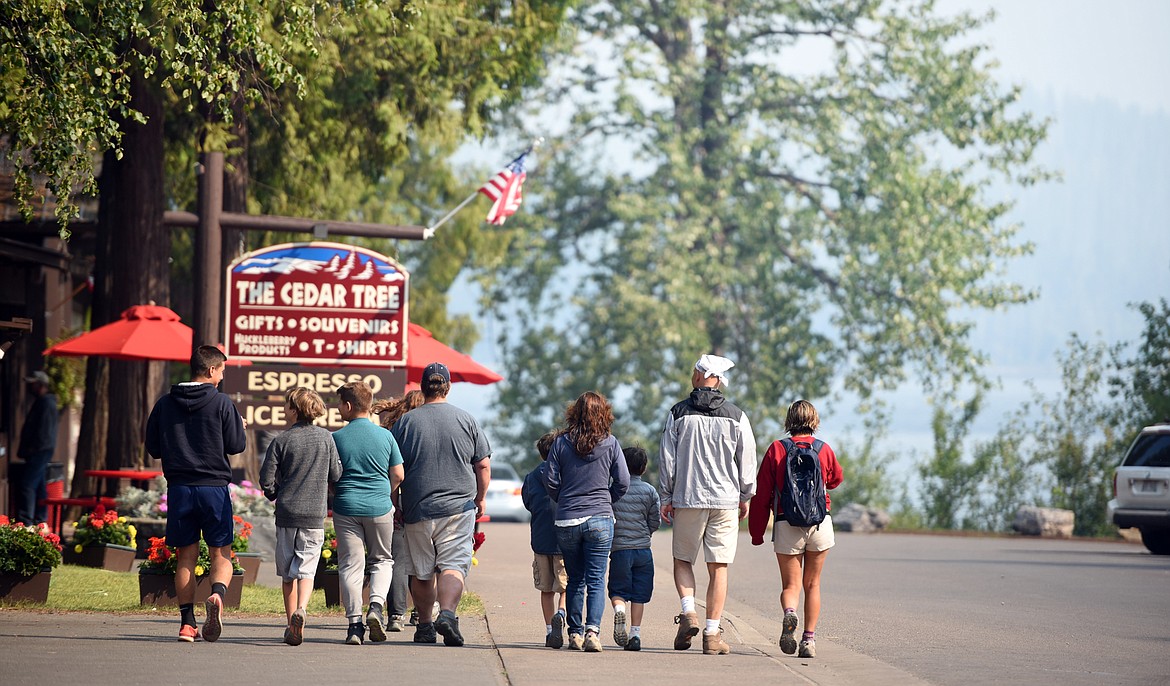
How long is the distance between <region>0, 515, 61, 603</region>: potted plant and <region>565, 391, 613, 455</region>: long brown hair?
4678mm

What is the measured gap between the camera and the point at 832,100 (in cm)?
3912

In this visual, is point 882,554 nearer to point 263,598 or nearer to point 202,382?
point 263,598

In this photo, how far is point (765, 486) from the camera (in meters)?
11.1

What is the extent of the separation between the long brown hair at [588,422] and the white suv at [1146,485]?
14.8 meters

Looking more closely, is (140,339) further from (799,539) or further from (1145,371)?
(1145,371)

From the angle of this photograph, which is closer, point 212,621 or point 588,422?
point 212,621

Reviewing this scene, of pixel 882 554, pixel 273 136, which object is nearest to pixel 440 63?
pixel 273 136

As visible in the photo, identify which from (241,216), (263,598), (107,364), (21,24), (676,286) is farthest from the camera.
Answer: (676,286)

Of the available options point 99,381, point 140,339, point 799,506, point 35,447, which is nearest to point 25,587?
point 140,339

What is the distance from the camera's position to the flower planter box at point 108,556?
55.5 ft

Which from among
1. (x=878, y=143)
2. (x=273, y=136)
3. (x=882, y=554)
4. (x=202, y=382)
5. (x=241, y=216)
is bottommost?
(x=882, y=554)

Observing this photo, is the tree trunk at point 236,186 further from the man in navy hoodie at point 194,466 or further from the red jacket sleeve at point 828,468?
the red jacket sleeve at point 828,468

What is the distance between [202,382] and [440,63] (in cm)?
1310

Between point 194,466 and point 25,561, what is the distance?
293 centimetres
